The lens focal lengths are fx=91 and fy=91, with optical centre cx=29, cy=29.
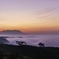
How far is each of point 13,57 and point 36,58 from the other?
852cm

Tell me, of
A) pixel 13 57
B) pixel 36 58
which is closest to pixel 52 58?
pixel 36 58

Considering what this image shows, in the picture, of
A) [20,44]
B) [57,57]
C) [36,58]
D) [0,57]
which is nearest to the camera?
[0,57]

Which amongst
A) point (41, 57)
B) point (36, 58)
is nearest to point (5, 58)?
point (36, 58)

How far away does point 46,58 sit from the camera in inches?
1298

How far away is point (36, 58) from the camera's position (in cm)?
3231

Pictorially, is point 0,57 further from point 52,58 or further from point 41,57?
point 52,58

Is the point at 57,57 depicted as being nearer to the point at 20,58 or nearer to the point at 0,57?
the point at 20,58

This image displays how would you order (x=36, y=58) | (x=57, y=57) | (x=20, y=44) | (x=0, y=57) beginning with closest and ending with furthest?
(x=0, y=57) → (x=36, y=58) → (x=57, y=57) → (x=20, y=44)

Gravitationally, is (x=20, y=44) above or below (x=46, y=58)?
above

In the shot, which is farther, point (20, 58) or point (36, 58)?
point (36, 58)

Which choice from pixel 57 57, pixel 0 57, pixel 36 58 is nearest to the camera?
pixel 0 57

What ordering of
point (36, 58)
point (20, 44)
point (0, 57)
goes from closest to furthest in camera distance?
point (0, 57), point (36, 58), point (20, 44)

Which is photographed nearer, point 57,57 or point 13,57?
point 13,57

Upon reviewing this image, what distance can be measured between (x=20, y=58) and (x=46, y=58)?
10.0 metres
